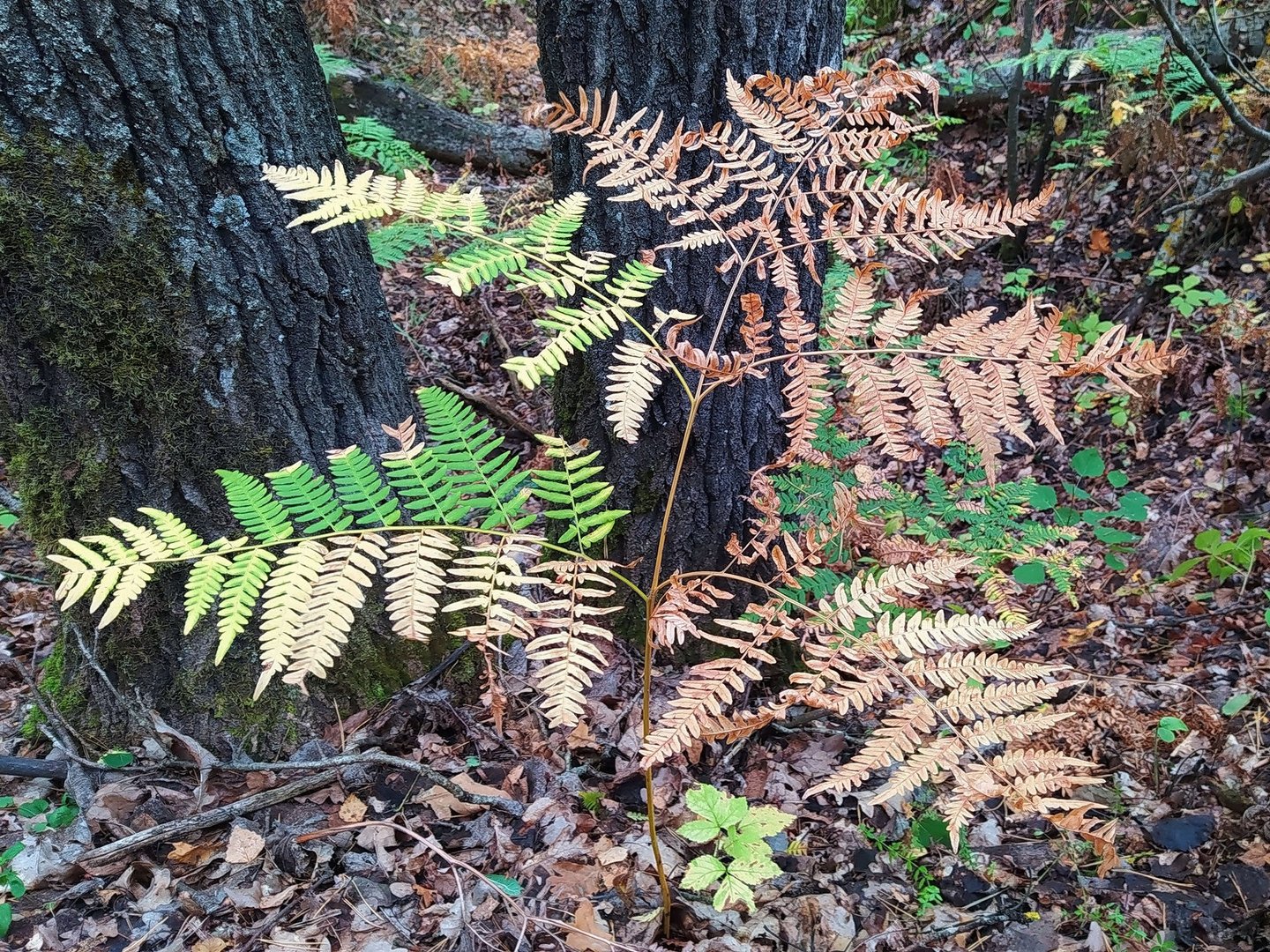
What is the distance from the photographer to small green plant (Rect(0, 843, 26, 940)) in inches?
68.6

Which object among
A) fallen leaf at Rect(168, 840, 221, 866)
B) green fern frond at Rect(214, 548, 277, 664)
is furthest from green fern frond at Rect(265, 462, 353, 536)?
fallen leaf at Rect(168, 840, 221, 866)

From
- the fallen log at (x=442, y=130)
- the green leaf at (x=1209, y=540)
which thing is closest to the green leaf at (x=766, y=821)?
the green leaf at (x=1209, y=540)

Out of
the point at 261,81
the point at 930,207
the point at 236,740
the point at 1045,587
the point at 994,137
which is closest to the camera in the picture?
the point at 930,207

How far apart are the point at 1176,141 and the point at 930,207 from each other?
4700mm

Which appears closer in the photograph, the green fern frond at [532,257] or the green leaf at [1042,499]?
the green fern frond at [532,257]

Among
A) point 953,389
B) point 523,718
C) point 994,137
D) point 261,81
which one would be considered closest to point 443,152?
point 994,137

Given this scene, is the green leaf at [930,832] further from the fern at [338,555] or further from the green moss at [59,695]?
the green moss at [59,695]

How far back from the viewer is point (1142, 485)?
3.69 m

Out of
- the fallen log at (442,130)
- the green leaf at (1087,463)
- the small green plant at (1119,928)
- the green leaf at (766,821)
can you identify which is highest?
the fallen log at (442,130)

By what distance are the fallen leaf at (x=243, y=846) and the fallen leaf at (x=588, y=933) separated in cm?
84

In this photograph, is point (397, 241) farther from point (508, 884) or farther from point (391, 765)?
point (508, 884)

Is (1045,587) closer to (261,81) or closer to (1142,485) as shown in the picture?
(1142,485)

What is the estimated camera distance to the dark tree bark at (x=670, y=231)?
187 centimetres

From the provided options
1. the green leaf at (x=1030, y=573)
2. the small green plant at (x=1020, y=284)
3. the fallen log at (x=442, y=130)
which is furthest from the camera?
the fallen log at (x=442, y=130)
